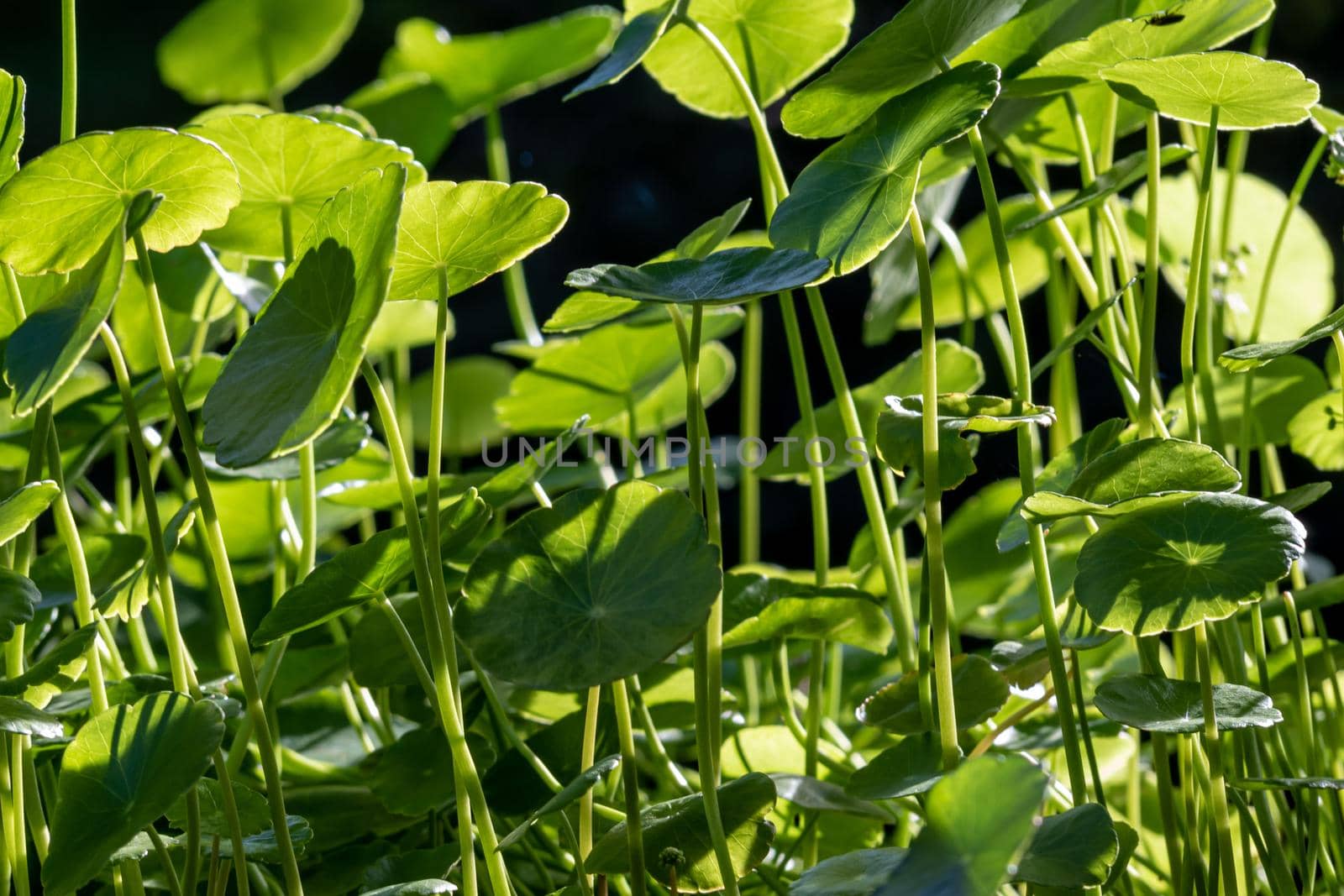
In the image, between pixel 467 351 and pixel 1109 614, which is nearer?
pixel 1109 614

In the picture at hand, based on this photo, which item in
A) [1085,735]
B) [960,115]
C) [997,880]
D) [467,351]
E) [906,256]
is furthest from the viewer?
[467,351]

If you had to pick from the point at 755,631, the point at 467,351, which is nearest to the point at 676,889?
the point at 755,631

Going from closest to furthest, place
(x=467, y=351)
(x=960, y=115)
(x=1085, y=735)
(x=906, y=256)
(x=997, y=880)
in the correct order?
(x=997, y=880), (x=960, y=115), (x=1085, y=735), (x=906, y=256), (x=467, y=351)

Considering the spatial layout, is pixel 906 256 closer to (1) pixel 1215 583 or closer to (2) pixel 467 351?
(1) pixel 1215 583

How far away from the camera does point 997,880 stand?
25 centimetres

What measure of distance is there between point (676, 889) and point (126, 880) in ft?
0.82

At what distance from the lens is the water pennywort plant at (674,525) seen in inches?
14.1

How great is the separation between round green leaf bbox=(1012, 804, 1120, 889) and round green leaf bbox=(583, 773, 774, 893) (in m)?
0.09

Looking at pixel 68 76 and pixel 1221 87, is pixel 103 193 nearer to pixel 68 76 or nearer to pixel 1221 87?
pixel 68 76

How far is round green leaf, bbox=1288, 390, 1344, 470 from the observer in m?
0.55

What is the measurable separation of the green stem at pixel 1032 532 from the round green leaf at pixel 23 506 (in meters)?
0.34

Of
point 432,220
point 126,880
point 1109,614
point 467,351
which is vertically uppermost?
point 432,220

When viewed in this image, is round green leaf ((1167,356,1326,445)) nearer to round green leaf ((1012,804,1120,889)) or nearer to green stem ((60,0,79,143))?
round green leaf ((1012,804,1120,889))

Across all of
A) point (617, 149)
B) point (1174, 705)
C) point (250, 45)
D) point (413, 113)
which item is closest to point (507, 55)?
point (413, 113)
